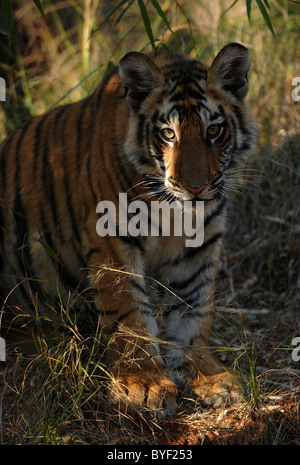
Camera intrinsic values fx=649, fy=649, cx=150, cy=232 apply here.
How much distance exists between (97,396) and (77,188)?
0.90m

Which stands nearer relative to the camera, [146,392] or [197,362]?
[146,392]

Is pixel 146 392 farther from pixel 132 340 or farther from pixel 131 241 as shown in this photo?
pixel 131 241

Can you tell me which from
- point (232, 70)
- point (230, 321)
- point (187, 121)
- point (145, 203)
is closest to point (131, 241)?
point (145, 203)

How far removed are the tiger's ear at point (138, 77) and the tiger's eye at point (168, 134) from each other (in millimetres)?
182

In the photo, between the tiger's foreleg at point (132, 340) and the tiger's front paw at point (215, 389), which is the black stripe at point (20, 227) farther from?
the tiger's front paw at point (215, 389)

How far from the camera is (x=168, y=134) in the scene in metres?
2.55

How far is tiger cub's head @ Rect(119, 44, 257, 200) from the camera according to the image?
8.11 feet

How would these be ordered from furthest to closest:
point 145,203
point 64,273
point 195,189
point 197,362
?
point 64,273 → point 197,362 → point 145,203 → point 195,189

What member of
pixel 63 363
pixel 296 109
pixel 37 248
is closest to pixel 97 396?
pixel 63 363

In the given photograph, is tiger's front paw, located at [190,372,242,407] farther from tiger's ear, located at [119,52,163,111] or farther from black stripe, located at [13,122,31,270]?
tiger's ear, located at [119,52,163,111]

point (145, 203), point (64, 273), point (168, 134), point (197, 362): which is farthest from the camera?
point (64, 273)

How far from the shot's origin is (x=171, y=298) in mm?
2943

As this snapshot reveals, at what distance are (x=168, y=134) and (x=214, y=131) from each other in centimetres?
18

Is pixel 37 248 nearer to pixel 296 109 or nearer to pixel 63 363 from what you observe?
pixel 63 363
